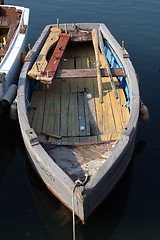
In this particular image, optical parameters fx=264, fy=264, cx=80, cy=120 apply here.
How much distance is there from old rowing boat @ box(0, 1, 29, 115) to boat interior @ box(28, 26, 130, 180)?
0.75m

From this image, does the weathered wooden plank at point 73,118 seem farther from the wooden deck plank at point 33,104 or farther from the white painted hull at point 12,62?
the white painted hull at point 12,62

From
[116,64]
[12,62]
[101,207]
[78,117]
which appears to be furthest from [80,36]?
[101,207]

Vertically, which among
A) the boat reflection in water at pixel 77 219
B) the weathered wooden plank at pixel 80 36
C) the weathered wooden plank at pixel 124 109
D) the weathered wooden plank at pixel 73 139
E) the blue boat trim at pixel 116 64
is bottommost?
the boat reflection in water at pixel 77 219

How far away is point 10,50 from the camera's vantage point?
1012 cm

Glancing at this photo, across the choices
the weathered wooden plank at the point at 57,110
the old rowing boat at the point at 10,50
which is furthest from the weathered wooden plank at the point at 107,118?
the old rowing boat at the point at 10,50

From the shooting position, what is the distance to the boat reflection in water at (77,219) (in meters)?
6.63

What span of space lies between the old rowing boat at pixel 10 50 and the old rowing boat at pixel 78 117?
0.60 meters

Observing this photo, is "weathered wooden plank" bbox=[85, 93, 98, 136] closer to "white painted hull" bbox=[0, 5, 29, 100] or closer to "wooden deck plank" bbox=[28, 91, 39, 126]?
"wooden deck plank" bbox=[28, 91, 39, 126]

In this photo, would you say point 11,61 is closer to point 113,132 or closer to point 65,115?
point 65,115

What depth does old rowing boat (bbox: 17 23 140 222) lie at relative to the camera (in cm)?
592

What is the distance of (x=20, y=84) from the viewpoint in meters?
8.20

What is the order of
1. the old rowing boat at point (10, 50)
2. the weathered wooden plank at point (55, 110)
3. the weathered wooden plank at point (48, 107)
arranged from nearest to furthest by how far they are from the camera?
the weathered wooden plank at point (55, 110)
the weathered wooden plank at point (48, 107)
the old rowing boat at point (10, 50)

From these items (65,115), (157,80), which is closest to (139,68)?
(157,80)

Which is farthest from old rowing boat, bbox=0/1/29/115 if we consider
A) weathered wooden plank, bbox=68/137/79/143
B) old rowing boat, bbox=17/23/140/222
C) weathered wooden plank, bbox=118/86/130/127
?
weathered wooden plank, bbox=118/86/130/127
